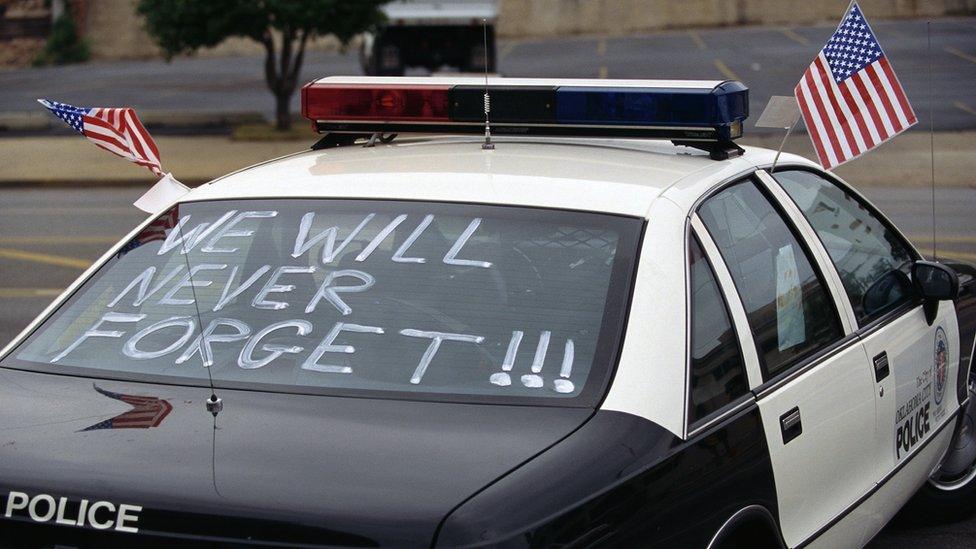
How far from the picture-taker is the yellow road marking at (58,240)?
→ 13.9 meters

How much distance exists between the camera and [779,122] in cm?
404

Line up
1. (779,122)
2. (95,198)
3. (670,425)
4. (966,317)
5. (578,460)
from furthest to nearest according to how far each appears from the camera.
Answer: (95,198)
(966,317)
(779,122)
(670,425)
(578,460)

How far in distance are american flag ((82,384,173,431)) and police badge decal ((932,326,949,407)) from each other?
110 inches

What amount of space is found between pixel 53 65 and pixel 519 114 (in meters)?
47.3

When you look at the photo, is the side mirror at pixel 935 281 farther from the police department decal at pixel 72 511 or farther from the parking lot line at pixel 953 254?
the parking lot line at pixel 953 254

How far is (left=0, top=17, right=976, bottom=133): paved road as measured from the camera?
30922 mm

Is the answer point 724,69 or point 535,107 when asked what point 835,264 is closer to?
point 535,107

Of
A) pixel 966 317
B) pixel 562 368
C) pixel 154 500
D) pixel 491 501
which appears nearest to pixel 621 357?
pixel 562 368

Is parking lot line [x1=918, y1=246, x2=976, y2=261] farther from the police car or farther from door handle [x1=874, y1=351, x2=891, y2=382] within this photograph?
door handle [x1=874, y1=351, x2=891, y2=382]

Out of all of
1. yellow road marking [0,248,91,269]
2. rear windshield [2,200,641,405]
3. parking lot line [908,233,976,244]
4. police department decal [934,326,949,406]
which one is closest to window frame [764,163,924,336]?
police department decal [934,326,949,406]

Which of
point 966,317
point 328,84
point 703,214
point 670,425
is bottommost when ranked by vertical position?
point 966,317

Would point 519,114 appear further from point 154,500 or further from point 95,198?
point 95,198

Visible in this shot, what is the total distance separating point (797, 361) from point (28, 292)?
8.84m

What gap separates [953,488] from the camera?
→ 16.8 ft
